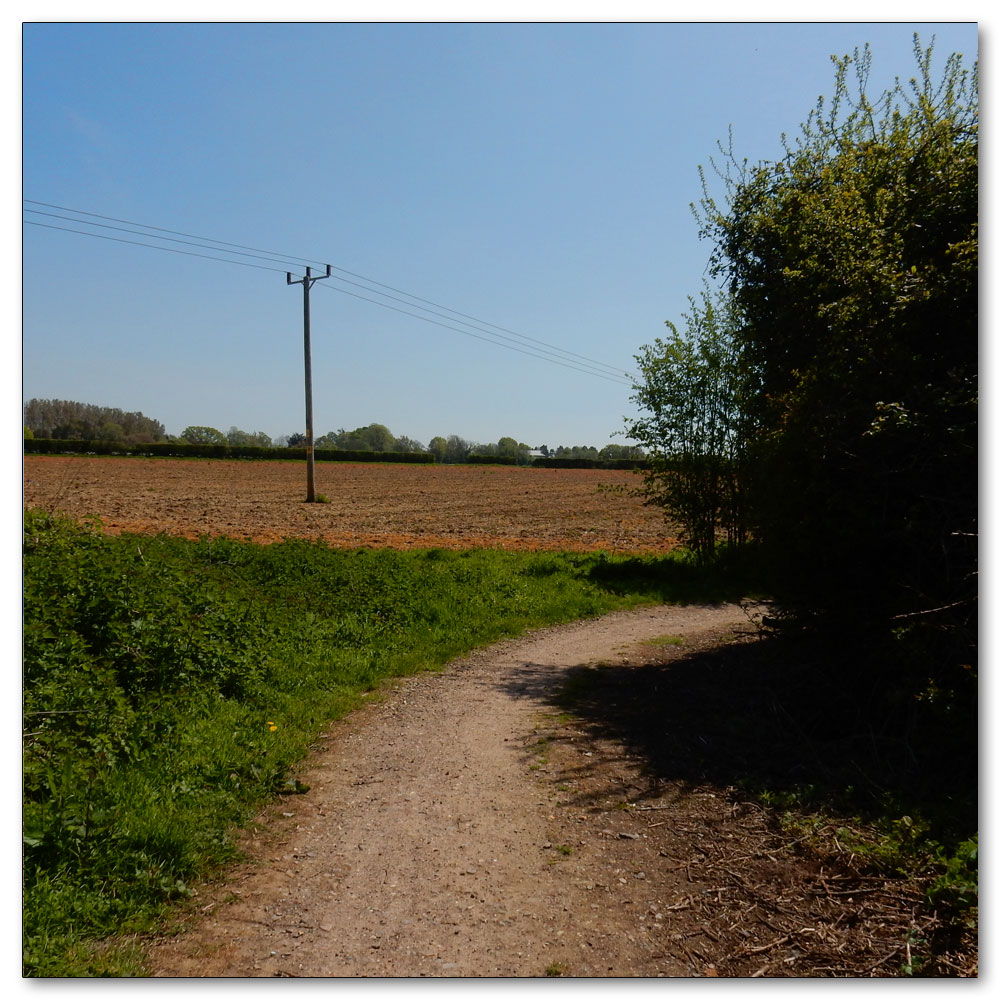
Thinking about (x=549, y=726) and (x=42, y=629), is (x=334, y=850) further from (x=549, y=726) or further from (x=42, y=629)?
(x=42, y=629)

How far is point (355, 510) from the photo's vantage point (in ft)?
108

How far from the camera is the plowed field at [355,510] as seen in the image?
21.6 m

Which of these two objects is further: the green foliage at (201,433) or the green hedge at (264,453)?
the green hedge at (264,453)

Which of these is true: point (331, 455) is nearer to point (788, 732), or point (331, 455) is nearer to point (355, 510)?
point (355, 510)

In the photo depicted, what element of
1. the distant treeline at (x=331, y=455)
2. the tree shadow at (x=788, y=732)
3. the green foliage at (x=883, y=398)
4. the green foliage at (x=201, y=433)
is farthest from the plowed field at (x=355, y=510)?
the distant treeline at (x=331, y=455)

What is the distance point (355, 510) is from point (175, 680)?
26688 mm

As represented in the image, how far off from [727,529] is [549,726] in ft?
30.6

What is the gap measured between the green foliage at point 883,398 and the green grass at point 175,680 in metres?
4.66

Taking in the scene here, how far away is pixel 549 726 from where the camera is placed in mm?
6609

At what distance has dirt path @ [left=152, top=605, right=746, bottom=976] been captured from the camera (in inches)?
131

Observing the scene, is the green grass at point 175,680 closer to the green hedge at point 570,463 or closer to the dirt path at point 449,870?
the dirt path at point 449,870

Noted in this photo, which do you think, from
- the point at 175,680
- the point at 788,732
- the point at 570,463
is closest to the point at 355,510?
the point at 175,680

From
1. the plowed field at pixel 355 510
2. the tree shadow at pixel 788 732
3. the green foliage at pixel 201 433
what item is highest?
the green foliage at pixel 201 433

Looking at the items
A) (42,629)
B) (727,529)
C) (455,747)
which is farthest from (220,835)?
(727,529)
